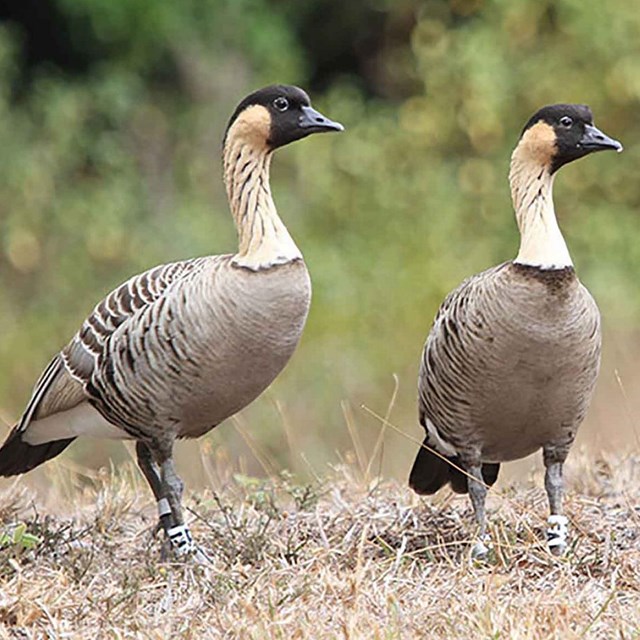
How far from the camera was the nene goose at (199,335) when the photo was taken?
5.39 meters

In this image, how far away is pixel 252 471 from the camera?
34.3 ft

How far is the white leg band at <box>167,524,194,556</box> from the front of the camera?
5.42 metres

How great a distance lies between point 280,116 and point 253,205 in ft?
1.15

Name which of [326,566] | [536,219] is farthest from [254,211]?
[326,566]

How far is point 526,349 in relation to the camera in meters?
5.21

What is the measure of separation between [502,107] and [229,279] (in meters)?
8.89

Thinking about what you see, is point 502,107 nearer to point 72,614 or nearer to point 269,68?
point 269,68

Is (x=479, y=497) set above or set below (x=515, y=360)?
below

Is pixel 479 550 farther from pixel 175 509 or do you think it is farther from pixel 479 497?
pixel 175 509

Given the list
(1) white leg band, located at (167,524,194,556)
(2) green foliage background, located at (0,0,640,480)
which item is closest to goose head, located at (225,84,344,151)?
(1) white leg band, located at (167,524,194,556)

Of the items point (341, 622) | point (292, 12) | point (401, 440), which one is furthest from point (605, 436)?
point (292, 12)

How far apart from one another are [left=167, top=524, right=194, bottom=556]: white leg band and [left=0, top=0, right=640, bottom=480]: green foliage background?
20.6 feet

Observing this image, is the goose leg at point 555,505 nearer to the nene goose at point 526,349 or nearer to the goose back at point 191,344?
the nene goose at point 526,349

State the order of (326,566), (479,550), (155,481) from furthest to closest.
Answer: (155,481) → (479,550) → (326,566)
